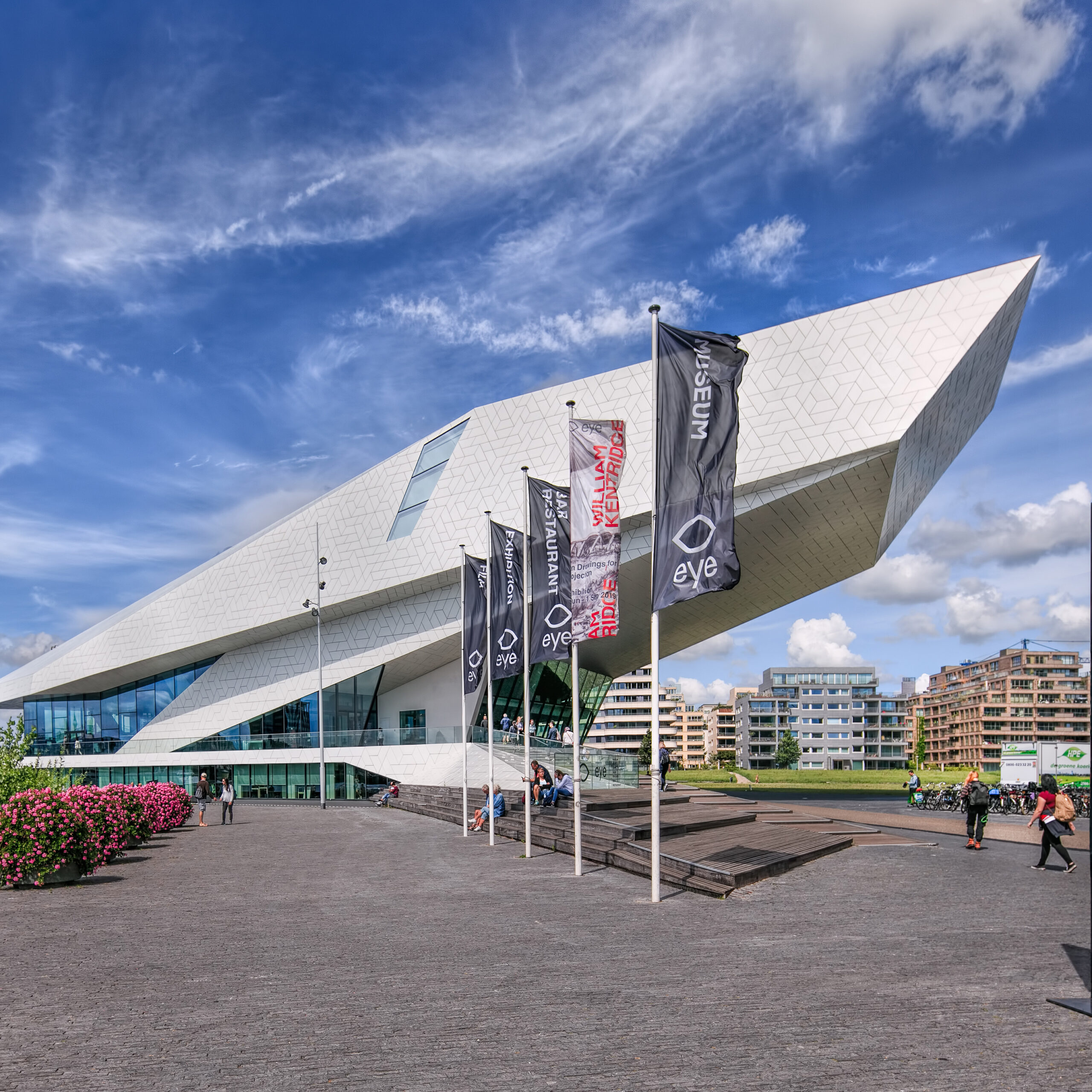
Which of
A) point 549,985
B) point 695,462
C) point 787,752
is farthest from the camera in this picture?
point 787,752

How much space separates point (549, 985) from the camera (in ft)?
23.5

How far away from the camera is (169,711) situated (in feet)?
145

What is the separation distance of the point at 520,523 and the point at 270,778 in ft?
53.6

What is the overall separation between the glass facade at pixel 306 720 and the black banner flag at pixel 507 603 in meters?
22.1

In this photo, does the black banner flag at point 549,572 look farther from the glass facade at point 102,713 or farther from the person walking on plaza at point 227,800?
the glass facade at point 102,713

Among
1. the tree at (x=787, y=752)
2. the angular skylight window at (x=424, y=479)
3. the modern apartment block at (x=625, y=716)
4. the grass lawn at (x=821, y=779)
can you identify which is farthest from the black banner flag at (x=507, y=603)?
the modern apartment block at (x=625, y=716)

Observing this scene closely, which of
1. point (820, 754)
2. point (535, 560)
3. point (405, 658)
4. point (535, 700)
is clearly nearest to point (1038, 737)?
point (820, 754)

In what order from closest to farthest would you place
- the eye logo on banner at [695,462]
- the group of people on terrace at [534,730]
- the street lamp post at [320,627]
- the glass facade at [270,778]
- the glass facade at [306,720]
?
the eye logo on banner at [695,462] → the group of people on terrace at [534,730] → the street lamp post at [320,627] → the glass facade at [270,778] → the glass facade at [306,720]

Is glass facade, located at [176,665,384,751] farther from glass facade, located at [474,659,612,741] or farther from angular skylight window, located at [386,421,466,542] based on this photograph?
angular skylight window, located at [386,421,466,542]

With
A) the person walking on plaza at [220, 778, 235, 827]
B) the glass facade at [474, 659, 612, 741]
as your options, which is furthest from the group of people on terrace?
the person walking on plaza at [220, 778, 235, 827]

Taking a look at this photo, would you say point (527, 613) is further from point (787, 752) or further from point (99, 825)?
point (787, 752)

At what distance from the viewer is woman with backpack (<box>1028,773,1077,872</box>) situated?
14.2m

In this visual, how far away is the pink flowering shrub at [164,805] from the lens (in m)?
21.3

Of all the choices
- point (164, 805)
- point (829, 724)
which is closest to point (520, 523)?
point (164, 805)
